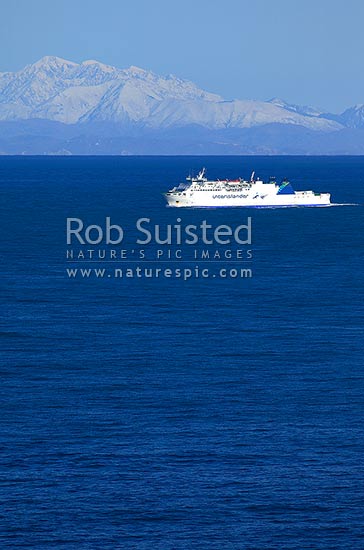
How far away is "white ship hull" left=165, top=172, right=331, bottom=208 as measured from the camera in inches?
7092

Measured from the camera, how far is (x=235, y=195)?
183000 mm

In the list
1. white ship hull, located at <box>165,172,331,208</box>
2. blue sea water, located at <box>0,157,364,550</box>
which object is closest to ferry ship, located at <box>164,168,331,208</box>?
white ship hull, located at <box>165,172,331,208</box>

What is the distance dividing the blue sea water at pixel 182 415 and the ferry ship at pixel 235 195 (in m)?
84.8

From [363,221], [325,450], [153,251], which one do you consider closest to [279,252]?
[153,251]

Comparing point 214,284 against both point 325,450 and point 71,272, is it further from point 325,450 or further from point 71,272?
point 325,450

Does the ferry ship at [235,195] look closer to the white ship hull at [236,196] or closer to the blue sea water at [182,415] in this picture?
the white ship hull at [236,196]

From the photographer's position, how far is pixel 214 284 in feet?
315

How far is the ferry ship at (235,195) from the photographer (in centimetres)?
18012

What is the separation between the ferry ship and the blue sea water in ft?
278

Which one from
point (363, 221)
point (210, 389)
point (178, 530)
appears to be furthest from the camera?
point (363, 221)

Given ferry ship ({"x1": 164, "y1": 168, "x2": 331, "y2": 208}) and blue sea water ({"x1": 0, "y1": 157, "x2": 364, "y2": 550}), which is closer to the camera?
blue sea water ({"x1": 0, "y1": 157, "x2": 364, "y2": 550})

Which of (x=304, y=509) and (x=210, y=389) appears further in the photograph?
(x=210, y=389)

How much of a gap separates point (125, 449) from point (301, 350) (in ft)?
67.8

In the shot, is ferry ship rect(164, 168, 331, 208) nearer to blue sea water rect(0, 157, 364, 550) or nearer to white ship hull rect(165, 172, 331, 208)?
white ship hull rect(165, 172, 331, 208)
